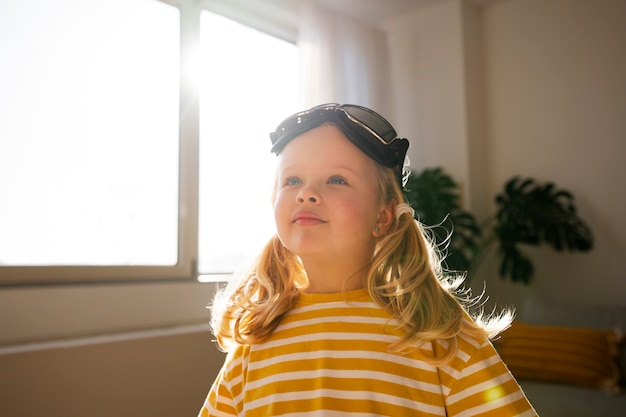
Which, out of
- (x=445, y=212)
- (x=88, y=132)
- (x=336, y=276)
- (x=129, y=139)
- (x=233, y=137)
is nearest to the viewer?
(x=336, y=276)

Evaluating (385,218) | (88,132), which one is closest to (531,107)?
(88,132)

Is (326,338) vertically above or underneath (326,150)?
underneath

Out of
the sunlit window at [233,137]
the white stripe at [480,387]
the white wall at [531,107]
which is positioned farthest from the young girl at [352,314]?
the white wall at [531,107]

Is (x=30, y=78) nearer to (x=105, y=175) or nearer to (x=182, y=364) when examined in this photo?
(x=105, y=175)

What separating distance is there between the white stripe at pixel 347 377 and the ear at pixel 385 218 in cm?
28

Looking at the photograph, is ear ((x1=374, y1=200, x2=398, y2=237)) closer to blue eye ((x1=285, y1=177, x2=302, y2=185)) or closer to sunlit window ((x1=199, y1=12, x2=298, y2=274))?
blue eye ((x1=285, y1=177, x2=302, y2=185))

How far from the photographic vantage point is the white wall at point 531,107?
3.31m

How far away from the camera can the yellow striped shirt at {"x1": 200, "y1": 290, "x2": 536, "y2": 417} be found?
90cm

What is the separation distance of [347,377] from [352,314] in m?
0.12

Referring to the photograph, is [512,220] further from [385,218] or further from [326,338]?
[326,338]

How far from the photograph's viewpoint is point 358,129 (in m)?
1.07

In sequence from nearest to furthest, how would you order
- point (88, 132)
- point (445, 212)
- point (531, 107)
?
point (88, 132)
point (445, 212)
point (531, 107)

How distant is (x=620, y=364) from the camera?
2598 mm

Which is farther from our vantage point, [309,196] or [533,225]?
[533,225]
